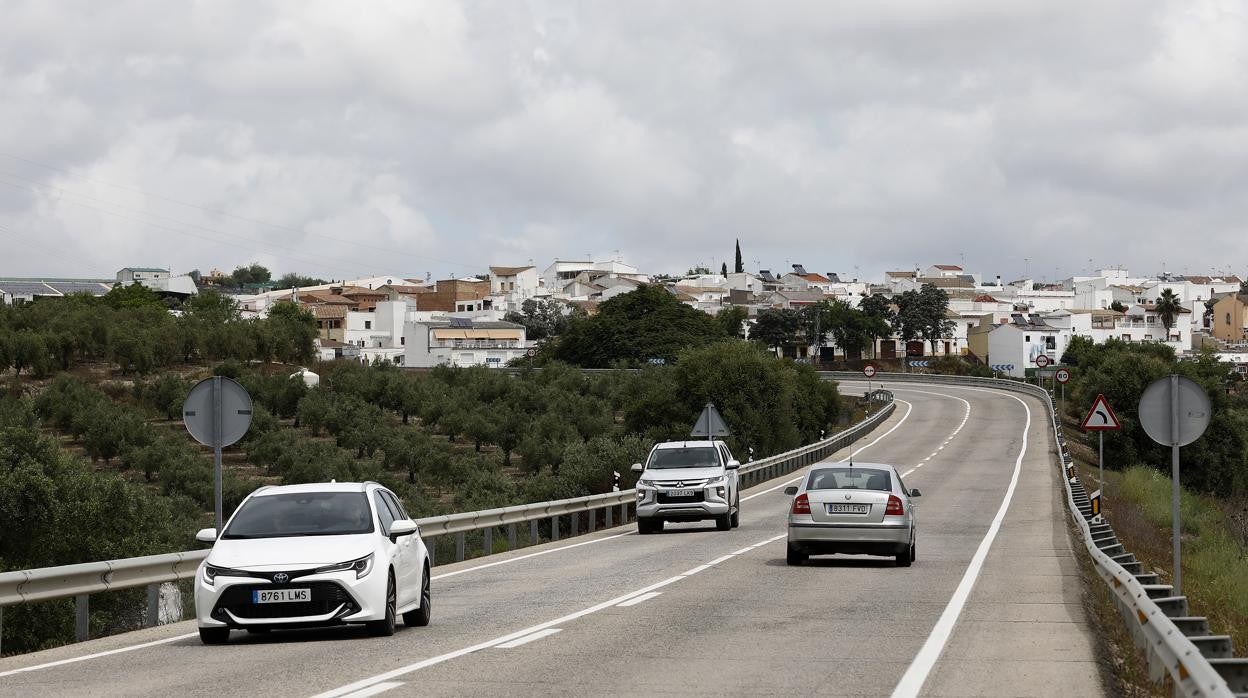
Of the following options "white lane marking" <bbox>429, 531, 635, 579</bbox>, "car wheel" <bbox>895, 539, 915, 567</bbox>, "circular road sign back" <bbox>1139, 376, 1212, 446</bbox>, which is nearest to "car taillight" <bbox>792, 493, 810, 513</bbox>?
"car wheel" <bbox>895, 539, 915, 567</bbox>

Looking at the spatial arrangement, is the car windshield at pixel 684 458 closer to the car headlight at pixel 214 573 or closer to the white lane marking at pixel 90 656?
the white lane marking at pixel 90 656

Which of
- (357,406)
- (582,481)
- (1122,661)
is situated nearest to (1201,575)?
(1122,661)

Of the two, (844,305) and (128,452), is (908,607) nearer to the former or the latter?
(128,452)

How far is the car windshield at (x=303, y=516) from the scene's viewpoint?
46.3 feet

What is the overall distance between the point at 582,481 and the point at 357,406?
2225 inches

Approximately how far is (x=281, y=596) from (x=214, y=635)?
1.00 metres

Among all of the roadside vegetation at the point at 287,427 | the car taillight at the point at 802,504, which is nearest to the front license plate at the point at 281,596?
the car taillight at the point at 802,504

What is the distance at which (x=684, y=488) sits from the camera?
31.7 metres

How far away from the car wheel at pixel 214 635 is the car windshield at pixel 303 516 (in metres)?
0.83

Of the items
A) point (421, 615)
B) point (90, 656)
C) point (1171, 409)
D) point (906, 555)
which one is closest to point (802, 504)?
point (906, 555)

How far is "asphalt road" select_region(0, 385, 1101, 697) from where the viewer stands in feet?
36.2

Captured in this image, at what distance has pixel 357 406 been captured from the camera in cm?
10181

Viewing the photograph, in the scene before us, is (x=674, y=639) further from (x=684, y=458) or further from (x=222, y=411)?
(x=684, y=458)

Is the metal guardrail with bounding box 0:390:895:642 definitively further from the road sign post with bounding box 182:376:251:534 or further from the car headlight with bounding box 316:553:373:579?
the car headlight with bounding box 316:553:373:579
